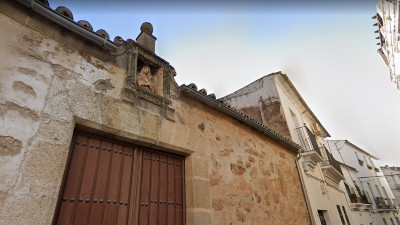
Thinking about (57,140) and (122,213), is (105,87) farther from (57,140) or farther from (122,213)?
(122,213)

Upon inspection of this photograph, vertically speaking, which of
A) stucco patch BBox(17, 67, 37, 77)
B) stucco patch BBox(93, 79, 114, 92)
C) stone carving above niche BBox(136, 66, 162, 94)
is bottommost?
stucco patch BBox(17, 67, 37, 77)

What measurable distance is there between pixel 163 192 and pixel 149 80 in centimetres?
139

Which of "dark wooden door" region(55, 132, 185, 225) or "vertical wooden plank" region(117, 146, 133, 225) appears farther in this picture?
"vertical wooden plank" region(117, 146, 133, 225)

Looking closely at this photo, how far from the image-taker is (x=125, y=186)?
7.25 feet

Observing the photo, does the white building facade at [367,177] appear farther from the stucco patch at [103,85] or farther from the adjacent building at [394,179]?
the stucco patch at [103,85]

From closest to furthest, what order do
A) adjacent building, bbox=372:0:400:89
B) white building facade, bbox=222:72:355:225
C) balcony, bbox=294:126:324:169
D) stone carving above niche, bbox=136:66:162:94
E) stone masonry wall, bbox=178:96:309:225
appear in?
stone carving above niche, bbox=136:66:162:94, stone masonry wall, bbox=178:96:309:225, white building facade, bbox=222:72:355:225, balcony, bbox=294:126:324:169, adjacent building, bbox=372:0:400:89

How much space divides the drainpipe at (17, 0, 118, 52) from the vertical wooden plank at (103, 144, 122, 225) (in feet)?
3.69

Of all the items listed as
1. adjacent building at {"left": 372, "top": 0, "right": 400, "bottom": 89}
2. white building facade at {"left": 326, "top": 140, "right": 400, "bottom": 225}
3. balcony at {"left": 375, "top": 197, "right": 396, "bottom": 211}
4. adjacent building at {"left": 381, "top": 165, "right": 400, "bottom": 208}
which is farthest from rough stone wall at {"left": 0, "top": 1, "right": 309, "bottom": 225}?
adjacent building at {"left": 381, "top": 165, "right": 400, "bottom": 208}

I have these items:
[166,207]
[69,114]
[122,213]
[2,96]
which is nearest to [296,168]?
[166,207]

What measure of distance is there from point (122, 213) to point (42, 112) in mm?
1150

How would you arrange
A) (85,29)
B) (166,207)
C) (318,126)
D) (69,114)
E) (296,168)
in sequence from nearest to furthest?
(69,114) → (85,29) → (166,207) → (296,168) → (318,126)

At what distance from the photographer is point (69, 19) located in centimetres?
215

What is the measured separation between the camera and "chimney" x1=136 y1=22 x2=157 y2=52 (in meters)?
3.15

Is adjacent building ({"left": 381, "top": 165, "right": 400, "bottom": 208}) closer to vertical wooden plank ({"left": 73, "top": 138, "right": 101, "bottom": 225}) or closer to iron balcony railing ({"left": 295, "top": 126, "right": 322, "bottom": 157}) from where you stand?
iron balcony railing ({"left": 295, "top": 126, "right": 322, "bottom": 157})
